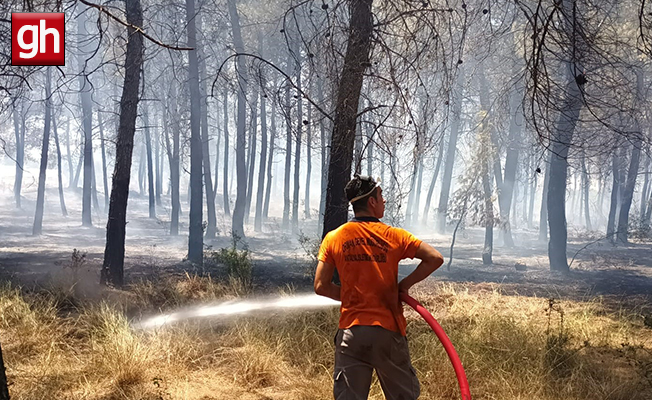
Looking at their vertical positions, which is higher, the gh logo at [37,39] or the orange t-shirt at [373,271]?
the gh logo at [37,39]

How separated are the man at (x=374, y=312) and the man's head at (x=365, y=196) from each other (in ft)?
0.33

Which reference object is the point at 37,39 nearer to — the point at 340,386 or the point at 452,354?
the point at 340,386

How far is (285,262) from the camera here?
1478cm

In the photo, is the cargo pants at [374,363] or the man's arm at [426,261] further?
the cargo pants at [374,363]

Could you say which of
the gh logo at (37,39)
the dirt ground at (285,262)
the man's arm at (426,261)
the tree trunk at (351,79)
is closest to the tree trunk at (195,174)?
the dirt ground at (285,262)

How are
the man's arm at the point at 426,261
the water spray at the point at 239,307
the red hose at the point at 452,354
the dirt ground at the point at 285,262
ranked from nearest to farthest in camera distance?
the red hose at the point at 452,354 → the man's arm at the point at 426,261 → the water spray at the point at 239,307 → the dirt ground at the point at 285,262

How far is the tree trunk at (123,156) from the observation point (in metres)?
9.05

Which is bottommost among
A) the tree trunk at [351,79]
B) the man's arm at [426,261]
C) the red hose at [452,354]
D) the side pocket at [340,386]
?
the side pocket at [340,386]

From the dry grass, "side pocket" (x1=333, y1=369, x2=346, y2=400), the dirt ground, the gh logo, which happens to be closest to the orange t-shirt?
"side pocket" (x1=333, y1=369, x2=346, y2=400)

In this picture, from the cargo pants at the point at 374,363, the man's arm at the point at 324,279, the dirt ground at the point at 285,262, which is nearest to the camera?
the cargo pants at the point at 374,363

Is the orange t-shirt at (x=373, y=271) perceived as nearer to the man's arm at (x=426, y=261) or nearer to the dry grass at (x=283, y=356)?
the man's arm at (x=426, y=261)

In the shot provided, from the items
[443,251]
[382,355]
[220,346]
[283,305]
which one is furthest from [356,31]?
[443,251]

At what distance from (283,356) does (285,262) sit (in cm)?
956

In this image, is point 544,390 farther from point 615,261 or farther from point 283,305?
point 615,261
